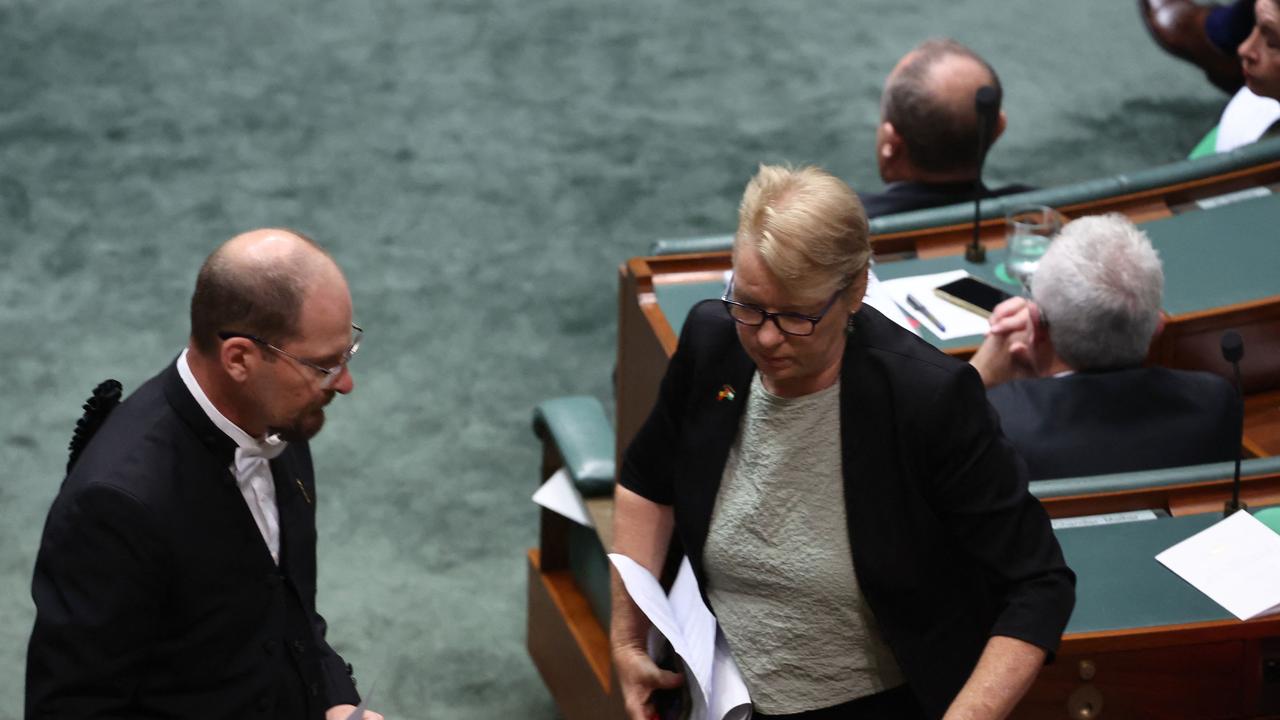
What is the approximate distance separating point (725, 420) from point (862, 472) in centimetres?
22

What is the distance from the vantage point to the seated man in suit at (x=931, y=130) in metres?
4.05

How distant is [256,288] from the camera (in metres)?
2.28

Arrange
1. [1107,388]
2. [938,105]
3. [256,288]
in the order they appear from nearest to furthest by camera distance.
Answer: [256,288] → [1107,388] → [938,105]

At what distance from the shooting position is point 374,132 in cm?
667

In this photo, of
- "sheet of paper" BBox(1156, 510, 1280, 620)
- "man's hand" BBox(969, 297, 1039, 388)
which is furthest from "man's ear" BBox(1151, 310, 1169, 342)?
"sheet of paper" BBox(1156, 510, 1280, 620)

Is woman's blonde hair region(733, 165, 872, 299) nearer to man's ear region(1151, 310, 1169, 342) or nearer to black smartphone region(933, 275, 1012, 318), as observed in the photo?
man's ear region(1151, 310, 1169, 342)

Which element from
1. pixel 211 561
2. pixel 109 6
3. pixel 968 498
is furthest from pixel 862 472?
pixel 109 6

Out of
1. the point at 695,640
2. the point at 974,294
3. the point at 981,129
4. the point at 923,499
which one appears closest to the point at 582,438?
the point at 974,294

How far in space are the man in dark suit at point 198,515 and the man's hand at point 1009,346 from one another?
139cm

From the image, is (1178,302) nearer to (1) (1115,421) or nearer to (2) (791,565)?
(1) (1115,421)

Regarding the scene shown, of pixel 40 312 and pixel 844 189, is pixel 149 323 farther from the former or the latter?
pixel 844 189

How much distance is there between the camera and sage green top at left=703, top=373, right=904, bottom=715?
2.29m

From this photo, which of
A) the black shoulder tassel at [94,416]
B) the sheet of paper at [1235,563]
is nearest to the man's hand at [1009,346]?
the sheet of paper at [1235,563]

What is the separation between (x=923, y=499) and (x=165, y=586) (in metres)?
1.03
